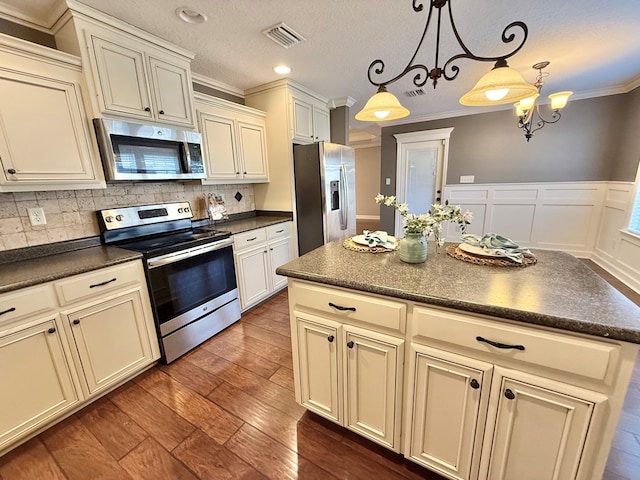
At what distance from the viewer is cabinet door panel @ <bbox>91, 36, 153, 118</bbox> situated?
1.76 m

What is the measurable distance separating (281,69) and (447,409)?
3.02 m

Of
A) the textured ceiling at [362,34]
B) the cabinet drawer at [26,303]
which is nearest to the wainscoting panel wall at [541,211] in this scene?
the textured ceiling at [362,34]

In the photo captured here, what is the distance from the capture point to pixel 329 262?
1399 mm

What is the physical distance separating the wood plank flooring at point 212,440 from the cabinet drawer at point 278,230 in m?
1.46

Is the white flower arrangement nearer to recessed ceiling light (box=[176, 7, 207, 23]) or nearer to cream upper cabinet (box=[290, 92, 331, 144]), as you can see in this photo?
recessed ceiling light (box=[176, 7, 207, 23])

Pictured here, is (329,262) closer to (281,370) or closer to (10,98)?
(281,370)

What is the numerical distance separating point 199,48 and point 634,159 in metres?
5.07

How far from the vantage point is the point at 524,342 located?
881mm

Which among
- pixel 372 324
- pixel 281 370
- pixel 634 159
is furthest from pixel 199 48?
pixel 634 159

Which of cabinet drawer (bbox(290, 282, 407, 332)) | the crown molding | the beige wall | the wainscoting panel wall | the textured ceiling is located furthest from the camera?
the beige wall

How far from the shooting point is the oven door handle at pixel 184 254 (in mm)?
1834

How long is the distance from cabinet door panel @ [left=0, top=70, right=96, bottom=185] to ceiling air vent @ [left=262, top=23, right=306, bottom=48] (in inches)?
54.4

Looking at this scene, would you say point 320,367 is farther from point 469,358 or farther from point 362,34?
point 362,34

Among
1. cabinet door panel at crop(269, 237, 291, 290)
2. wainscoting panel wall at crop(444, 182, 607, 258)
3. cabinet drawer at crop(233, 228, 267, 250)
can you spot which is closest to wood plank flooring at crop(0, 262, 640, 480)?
cabinet drawer at crop(233, 228, 267, 250)
